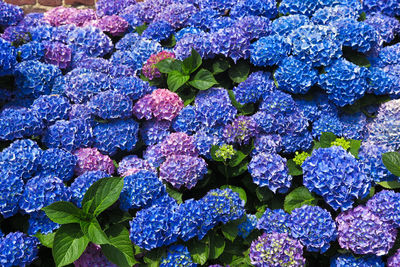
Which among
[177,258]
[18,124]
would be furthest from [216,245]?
[18,124]

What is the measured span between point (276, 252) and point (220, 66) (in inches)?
55.4

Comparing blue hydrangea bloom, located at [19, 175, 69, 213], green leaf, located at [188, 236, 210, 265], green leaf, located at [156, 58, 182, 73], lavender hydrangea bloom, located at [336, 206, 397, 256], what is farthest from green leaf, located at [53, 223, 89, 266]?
lavender hydrangea bloom, located at [336, 206, 397, 256]

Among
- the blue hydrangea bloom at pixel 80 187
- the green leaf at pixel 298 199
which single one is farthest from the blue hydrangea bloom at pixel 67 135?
the green leaf at pixel 298 199

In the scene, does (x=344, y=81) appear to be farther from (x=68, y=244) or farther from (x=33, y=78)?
(x=33, y=78)

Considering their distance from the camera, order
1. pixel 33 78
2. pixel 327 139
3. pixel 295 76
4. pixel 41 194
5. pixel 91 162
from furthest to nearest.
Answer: pixel 33 78 → pixel 295 76 → pixel 327 139 → pixel 91 162 → pixel 41 194

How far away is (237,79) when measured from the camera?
2965mm

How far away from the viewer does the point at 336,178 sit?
7.46 ft

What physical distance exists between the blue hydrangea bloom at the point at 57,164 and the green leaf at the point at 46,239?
0.37m

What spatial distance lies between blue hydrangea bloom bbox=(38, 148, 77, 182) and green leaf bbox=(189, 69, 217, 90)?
972 millimetres

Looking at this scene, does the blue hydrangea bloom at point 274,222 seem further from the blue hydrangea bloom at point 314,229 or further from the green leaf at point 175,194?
the green leaf at point 175,194

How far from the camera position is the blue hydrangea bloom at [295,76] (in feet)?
9.15

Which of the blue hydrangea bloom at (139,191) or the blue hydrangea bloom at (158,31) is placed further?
the blue hydrangea bloom at (158,31)

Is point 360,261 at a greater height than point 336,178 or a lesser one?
lesser

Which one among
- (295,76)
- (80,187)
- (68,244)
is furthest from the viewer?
(295,76)
